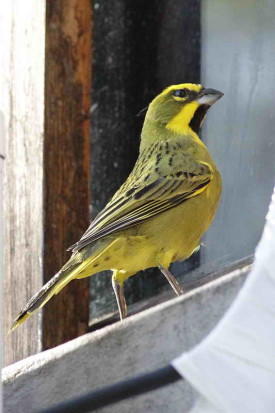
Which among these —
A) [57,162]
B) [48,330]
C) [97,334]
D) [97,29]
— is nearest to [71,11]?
[97,29]

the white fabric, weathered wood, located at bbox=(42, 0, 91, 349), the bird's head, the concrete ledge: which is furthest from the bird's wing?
the white fabric

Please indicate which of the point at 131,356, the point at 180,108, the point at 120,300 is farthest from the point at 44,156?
the point at 131,356

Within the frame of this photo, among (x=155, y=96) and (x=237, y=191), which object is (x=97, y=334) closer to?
(x=237, y=191)

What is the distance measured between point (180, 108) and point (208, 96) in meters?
0.37

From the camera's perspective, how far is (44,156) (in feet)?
12.3

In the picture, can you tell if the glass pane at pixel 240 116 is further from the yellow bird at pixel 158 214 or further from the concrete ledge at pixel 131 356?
the concrete ledge at pixel 131 356

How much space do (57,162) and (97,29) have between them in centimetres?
71

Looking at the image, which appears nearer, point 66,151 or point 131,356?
point 131,356

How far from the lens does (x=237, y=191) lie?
12.8 feet

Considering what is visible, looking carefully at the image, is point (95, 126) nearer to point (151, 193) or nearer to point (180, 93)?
point (180, 93)

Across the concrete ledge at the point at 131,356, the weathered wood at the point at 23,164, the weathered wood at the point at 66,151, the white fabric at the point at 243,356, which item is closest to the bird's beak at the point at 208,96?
the weathered wood at the point at 66,151

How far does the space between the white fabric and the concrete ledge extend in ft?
1.00

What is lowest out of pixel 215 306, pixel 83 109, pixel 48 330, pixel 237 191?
pixel 48 330

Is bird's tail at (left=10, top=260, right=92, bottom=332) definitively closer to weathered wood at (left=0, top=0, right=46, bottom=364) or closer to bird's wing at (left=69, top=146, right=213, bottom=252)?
bird's wing at (left=69, top=146, right=213, bottom=252)
